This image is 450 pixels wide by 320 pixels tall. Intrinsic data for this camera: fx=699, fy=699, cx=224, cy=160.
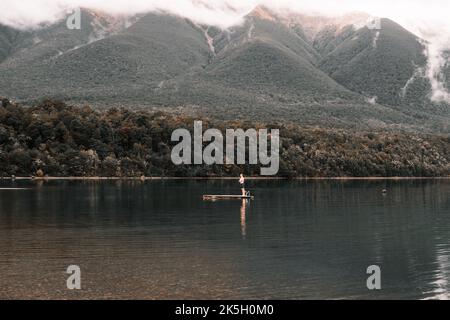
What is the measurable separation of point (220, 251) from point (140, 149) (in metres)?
120

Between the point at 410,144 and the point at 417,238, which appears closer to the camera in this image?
the point at 417,238

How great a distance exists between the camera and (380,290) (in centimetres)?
3197

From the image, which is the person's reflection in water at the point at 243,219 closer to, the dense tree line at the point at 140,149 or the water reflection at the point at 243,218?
the water reflection at the point at 243,218

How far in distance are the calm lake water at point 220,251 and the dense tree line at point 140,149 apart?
7168 cm

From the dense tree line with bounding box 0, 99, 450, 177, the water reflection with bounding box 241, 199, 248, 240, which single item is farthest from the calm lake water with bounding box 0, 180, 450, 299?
the dense tree line with bounding box 0, 99, 450, 177

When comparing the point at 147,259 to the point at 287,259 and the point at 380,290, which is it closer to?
the point at 287,259

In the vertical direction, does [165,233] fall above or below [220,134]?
below

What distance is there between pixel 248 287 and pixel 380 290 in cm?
604

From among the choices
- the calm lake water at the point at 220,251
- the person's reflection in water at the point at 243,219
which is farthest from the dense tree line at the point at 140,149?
the calm lake water at the point at 220,251

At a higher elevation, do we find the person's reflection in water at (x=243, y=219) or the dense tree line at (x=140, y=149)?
the dense tree line at (x=140, y=149)

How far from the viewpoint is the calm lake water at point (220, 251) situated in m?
32.0

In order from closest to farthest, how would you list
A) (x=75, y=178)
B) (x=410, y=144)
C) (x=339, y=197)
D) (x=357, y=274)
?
(x=357, y=274), (x=339, y=197), (x=75, y=178), (x=410, y=144)

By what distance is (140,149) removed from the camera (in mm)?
160750
